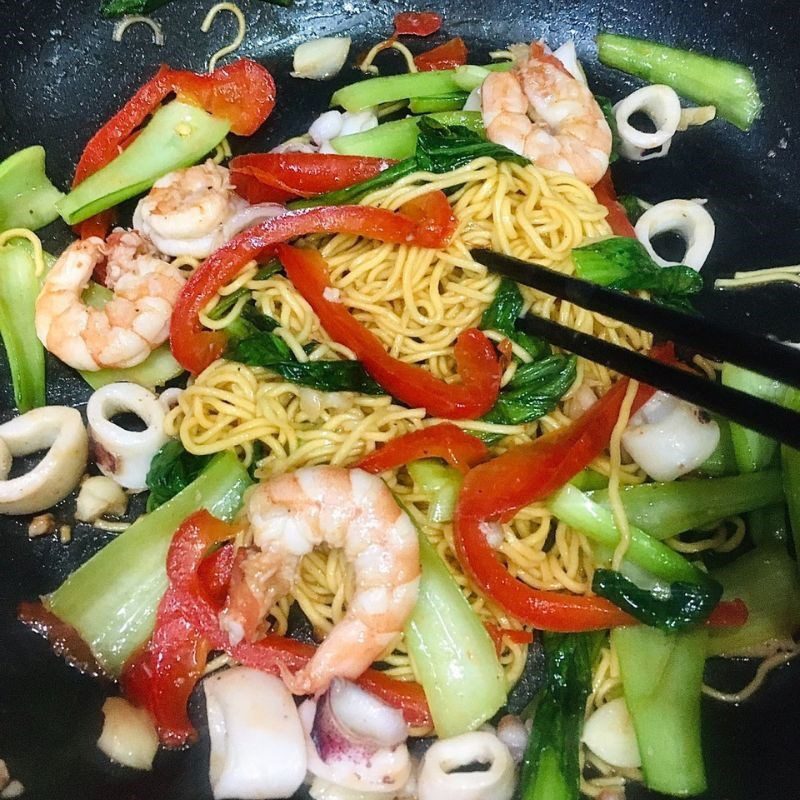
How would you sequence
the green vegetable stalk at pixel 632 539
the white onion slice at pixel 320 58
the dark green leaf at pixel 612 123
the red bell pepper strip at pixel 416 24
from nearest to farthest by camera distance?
1. the green vegetable stalk at pixel 632 539
2. the dark green leaf at pixel 612 123
3. the white onion slice at pixel 320 58
4. the red bell pepper strip at pixel 416 24

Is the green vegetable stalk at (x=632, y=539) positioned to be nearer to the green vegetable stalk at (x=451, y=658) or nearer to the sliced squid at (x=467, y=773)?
the green vegetable stalk at (x=451, y=658)

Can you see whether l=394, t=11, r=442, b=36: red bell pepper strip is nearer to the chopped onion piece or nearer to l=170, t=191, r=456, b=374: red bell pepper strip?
l=170, t=191, r=456, b=374: red bell pepper strip

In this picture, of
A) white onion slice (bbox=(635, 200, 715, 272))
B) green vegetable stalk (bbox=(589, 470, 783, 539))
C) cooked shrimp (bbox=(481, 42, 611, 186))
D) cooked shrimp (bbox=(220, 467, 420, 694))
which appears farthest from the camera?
white onion slice (bbox=(635, 200, 715, 272))

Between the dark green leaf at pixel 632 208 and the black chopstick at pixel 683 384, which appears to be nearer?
the black chopstick at pixel 683 384

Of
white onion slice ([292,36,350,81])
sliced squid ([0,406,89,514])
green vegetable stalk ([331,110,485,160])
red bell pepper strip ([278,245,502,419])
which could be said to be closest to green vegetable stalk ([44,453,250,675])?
sliced squid ([0,406,89,514])

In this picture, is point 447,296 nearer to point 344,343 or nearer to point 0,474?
point 344,343

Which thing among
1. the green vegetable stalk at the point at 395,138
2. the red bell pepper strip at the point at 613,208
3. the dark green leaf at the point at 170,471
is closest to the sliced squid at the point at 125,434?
the dark green leaf at the point at 170,471
